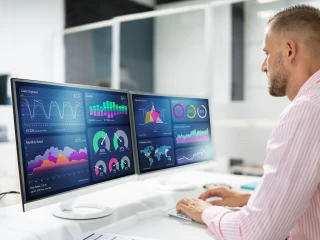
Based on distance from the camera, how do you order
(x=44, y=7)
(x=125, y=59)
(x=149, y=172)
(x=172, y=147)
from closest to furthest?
(x=149, y=172), (x=172, y=147), (x=44, y=7), (x=125, y=59)

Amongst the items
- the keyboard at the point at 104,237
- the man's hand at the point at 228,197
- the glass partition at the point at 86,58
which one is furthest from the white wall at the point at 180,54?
the keyboard at the point at 104,237

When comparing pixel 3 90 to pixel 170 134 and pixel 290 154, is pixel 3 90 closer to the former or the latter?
pixel 170 134

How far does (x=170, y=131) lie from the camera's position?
5.72 ft

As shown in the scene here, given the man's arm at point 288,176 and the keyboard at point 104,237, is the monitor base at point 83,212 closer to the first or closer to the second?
the keyboard at point 104,237

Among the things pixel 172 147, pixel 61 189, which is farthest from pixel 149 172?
pixel 61 189

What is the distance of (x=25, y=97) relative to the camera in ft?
3.65

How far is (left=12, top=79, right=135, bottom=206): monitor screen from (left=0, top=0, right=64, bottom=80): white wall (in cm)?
333

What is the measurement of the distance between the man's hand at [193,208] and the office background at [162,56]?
1921mm

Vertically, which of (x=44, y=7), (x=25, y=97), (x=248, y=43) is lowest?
(x=25, y=97)

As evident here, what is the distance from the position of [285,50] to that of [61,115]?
749mm

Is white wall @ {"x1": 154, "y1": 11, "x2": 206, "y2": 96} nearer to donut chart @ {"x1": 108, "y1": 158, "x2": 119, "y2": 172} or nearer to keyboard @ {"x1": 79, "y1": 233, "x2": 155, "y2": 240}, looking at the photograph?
A: donut chart @ {"x1": 108, "y1": 158, "x2": 119, "y2": 172}

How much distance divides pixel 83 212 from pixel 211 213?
48 centimetres

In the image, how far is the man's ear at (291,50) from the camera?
3.69ft

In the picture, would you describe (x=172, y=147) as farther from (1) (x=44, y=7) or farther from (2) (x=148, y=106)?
(1) (x=44, y=7)
